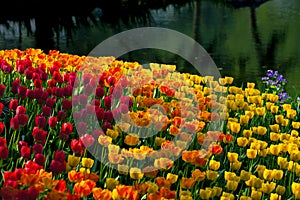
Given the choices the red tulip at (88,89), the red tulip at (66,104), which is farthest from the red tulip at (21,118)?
the red tulip at (88,89)

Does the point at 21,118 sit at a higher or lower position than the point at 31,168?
higher

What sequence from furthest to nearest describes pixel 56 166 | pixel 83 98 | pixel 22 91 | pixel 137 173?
pixel 83 98, pixel 22 91, pixel 137 173, pixel 56 166

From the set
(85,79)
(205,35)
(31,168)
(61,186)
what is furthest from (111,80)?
(205,35)

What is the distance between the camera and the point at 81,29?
16.2 metres

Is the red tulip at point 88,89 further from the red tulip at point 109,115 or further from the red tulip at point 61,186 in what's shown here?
the red tulip at point 61,186

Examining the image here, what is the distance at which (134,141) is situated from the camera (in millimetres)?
3842

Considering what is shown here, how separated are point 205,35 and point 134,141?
46.8ft

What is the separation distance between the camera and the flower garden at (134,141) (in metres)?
3.12

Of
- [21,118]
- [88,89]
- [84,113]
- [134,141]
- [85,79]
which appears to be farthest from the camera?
[85,79]

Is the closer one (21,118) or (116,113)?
(21,118)

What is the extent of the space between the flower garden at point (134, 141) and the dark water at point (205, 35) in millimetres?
5052

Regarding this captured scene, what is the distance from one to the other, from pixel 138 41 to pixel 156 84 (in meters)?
10.4

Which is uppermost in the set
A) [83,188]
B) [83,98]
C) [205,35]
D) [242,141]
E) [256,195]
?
[205,35]

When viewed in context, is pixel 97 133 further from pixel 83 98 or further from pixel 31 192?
pixel 31 192
